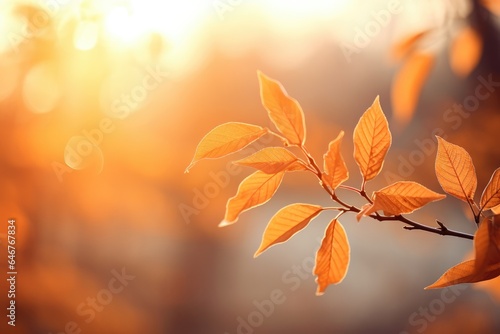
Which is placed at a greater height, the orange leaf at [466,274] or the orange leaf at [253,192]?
the orange leaf at [253,192]

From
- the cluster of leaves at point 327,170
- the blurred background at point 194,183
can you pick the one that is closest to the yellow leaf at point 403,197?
the cluster of leaves at point 327,170

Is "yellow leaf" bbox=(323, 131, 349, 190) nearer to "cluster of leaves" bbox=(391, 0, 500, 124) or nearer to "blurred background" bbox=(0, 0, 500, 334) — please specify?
"cluster of leaves" bbox=(391, 0, 500, 124)

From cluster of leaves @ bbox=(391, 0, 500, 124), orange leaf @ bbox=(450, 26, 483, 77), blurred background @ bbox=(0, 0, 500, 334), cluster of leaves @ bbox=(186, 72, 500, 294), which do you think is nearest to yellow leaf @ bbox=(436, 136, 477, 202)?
cluster of leaves @ bbox=(186, 72, 500, 294)

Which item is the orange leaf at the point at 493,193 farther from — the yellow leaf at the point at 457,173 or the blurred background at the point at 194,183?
the blurred background at the point at 194,183

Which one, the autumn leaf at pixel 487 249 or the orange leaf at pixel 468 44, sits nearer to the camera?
the autumn leaf at pixel 487 249

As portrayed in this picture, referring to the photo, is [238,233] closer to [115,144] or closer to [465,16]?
[115,144]

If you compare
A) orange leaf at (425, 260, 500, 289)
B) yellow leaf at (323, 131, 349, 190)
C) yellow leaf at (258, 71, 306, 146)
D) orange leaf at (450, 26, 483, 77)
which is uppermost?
yellow leaf at (258, 71, 306, 146)

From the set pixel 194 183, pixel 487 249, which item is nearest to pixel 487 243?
pixel 487 249
